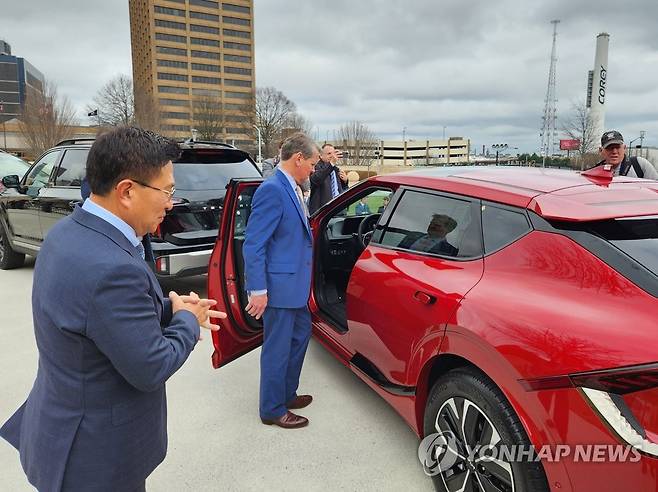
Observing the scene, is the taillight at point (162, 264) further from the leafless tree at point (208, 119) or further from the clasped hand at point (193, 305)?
the leafless tree at point (208, 119)

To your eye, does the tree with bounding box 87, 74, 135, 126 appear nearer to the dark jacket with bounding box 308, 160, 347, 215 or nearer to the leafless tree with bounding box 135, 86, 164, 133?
the leafless tree with bounding box 135, 86, 164, 133

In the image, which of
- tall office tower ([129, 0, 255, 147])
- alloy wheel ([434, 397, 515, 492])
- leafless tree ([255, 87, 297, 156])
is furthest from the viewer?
tall office tower ([129, 0, 255, 147])

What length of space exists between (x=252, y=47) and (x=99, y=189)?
112m

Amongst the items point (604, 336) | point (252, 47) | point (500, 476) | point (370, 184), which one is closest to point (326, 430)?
point (500, 476)

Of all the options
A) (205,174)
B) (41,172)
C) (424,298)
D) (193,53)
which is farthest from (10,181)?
(193,53)

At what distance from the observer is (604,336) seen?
58.5 inches

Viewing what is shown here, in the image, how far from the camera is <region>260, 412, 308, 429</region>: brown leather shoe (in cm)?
291

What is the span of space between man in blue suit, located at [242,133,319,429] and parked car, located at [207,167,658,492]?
0.40 m

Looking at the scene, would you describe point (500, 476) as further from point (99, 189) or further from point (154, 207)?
point (99, 189)

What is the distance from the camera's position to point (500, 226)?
6.88 ft

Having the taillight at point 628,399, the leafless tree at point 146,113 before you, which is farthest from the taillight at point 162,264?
the leafless tree at point 146,113

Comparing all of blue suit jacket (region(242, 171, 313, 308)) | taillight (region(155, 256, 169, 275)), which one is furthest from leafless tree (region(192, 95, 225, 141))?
blue suit jacket (region(242, 171, 313, 308))

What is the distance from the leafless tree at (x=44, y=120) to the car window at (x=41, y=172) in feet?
94.7

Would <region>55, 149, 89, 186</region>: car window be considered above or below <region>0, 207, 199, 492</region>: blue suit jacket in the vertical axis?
above
